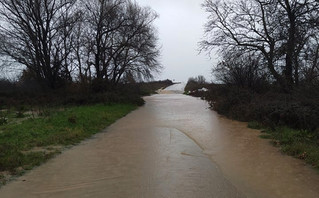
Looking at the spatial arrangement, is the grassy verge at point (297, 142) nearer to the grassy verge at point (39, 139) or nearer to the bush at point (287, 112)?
the bush at point (287, 112)

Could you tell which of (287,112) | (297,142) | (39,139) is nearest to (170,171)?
(297,142)

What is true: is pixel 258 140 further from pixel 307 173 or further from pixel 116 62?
pixel 116 62

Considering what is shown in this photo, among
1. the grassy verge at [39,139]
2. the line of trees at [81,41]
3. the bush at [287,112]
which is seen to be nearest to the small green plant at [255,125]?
the bush at [287,112]

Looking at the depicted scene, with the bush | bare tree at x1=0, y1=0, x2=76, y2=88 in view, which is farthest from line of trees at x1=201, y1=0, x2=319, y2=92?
bare tree at x1=0, y1=0, x2=76, y2=88

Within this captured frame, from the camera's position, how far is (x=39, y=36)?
91.7 feet

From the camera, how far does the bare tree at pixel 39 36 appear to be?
27375mm

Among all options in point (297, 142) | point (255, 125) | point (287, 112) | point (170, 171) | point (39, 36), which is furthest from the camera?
point (39, 36)

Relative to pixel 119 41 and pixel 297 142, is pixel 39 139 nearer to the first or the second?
pixel 297 142

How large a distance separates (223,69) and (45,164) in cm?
1964

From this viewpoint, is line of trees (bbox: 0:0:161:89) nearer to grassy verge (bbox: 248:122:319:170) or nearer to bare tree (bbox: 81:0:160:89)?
bare tree (bbox: 81:0:160:89)

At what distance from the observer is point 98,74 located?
28438 millimetres

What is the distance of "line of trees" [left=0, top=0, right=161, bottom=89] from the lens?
27500mm

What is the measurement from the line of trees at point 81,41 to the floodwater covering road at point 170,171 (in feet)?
59.7

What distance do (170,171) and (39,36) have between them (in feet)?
82.1
